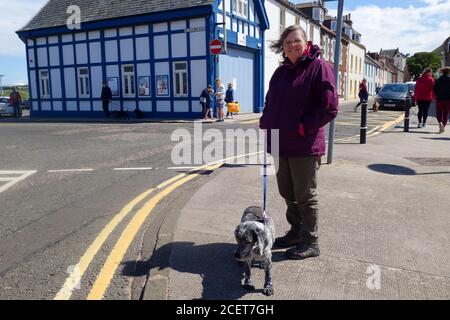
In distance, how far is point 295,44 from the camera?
3295 mm

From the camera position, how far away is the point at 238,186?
617cm

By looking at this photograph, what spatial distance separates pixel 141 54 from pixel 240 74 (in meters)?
5.62

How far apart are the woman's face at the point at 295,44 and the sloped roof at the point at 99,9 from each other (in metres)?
17.0

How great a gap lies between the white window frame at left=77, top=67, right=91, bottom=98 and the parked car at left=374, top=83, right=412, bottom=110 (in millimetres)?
16607

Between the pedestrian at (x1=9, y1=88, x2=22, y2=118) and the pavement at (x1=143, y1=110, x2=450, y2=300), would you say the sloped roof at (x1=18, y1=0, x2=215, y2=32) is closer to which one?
the pedestrian at (x1=9, y1=88, x2=22, y2=118)

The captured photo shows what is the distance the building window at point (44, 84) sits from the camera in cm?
2546

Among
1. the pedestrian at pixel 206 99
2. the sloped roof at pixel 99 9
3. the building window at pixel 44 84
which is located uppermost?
the sloped roof at pixel 99 9

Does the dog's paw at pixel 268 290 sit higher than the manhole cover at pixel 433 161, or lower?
lower

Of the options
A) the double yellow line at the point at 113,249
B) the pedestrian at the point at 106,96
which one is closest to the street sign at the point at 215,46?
the pedestrian at the point at 106,96

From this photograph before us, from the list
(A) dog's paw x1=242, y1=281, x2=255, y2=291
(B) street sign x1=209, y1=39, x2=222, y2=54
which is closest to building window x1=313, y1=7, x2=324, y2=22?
(B) street sign x1=209, y1=39, x2=222, y2=54

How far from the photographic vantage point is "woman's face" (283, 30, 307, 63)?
3295mm

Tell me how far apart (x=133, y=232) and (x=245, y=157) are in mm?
4692

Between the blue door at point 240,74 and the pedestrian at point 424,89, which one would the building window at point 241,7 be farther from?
the pedestrian at point 424,89
